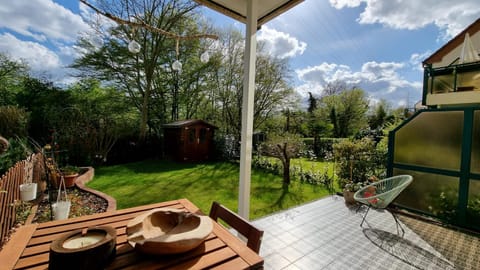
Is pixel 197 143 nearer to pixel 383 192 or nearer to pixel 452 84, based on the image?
pixel 383 192

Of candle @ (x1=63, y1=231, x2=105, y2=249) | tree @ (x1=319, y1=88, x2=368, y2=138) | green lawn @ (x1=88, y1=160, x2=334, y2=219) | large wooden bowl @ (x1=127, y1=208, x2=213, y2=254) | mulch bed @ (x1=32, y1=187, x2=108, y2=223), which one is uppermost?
tree @ (x1=319, y1=88, x2=368, y2=138)

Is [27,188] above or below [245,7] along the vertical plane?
below

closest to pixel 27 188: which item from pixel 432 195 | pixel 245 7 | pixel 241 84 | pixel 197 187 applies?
pixel 197 187

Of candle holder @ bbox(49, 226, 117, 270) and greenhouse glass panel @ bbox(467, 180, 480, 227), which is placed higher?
candle holder @ bbox(49, 226, 117, 270)

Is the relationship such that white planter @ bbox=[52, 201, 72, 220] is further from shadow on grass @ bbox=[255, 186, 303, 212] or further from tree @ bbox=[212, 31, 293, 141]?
Result: tree @ bbox=[212, 31, 293, 141]

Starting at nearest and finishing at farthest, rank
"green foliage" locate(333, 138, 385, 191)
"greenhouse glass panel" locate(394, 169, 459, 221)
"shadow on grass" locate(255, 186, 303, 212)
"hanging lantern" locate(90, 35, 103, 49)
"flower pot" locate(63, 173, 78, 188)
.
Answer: "greenhouse glass panel" locate(394, 169, 459, 221)
"shadow on grass" locate(255, 186, 303, 212)
"flower pot" locate(63, 173, 78, 188)
"green foliage" locate(333, 138, 385, 191)
"hanging lantern" locate(90, 35, 103, 49)

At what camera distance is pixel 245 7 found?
2232mm

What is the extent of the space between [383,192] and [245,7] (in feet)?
10.9

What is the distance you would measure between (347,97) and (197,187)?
10990 millimetres

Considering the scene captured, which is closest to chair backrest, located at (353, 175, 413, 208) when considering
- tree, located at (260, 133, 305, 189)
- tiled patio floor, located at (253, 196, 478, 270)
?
tiled patio floor, located at (253, 196, 478, 270)

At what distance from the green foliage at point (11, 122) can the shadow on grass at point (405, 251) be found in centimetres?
789

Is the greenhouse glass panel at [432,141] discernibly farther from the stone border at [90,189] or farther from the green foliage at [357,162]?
the stone border at [90,189]

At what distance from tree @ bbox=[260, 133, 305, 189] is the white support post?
8.66ft

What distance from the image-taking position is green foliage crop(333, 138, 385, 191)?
4258mm
